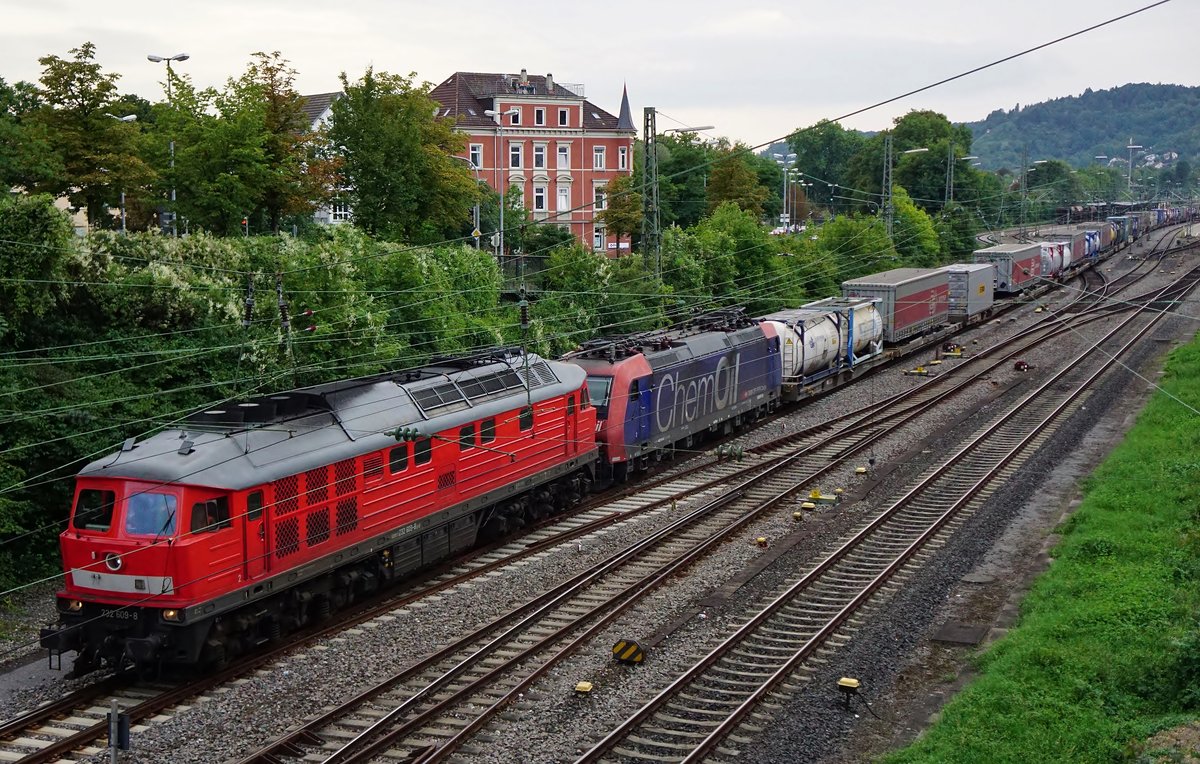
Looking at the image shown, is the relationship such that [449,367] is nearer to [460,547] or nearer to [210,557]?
[460,547]

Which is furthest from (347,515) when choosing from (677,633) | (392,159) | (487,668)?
A: (392,159)

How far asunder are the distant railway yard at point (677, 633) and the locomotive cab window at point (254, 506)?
2.41 m

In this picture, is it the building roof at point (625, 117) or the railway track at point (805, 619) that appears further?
the building roof at point (625, 117)

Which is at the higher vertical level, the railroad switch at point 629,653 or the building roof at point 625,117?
the building roof at point 625,117

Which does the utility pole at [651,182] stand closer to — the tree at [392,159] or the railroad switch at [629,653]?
the tree at [392,159]

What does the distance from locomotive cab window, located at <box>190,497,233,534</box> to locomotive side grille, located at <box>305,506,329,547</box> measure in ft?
6.36

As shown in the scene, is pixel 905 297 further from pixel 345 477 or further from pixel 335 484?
pixel 335 484

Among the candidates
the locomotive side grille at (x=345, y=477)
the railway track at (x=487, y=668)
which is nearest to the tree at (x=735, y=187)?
the railway track at (x=487, y=668)

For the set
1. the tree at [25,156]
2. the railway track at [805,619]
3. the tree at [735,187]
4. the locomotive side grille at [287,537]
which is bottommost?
the railway track at [805,619]

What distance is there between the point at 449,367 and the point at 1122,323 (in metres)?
49.3

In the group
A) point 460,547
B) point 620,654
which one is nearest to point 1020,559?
point 620,654

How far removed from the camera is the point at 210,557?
17.4 m

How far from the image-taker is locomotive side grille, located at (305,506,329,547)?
64.0 feet

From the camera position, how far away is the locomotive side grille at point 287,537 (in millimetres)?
18797
